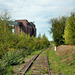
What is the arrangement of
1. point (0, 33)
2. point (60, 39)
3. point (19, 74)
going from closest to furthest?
point (19, 74), point (0, 33), point (60, 39)

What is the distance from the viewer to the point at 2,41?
475 inches

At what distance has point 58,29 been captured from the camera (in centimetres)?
3297

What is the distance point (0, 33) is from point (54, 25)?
23607 millimetres

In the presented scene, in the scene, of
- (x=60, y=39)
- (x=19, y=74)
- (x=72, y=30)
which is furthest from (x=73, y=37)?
(x=60, y=39)

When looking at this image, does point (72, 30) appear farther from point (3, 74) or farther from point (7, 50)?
point (3, 74)

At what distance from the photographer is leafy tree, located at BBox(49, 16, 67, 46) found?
32438 mm

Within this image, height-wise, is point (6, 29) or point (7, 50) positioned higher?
point (6, 29)

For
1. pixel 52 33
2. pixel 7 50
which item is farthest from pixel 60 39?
pixel 7 50

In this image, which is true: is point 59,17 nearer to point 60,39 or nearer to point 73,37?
point 60,39

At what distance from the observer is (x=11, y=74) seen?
7543 millimetres

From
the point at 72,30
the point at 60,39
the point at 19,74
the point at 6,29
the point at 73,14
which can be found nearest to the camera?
the point at 19,74

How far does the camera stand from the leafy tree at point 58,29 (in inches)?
1277

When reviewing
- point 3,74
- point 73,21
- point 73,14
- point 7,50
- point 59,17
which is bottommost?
point 3,74

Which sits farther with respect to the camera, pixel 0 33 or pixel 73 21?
pixel 73 21
